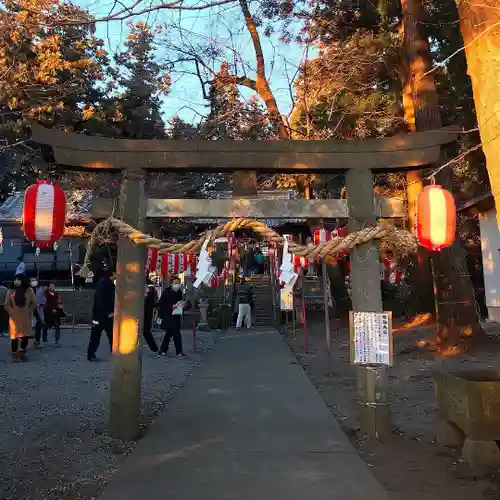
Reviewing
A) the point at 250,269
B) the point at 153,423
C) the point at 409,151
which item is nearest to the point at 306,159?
the point at 409,151

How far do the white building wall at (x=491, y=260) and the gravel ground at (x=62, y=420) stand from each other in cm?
907

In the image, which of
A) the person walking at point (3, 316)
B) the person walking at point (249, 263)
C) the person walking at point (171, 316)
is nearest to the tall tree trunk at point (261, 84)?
the person walking at point (171, 316)

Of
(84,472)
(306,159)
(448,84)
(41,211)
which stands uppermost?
(448,84)

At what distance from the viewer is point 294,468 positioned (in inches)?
171

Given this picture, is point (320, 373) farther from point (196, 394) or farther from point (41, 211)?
point (41, 211)

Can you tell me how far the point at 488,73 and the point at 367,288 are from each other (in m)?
2.42

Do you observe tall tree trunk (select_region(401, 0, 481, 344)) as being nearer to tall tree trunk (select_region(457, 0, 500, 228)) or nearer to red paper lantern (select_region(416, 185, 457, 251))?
red paper lantern (select_region(416, 185, 457, 251))

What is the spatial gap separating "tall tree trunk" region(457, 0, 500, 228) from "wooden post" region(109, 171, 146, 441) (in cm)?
339

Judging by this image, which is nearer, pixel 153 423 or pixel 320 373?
pixel 153 423

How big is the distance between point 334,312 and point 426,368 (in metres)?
10.1

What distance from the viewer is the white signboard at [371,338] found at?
517 cm

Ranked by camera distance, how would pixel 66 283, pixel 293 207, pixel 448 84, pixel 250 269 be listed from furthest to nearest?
pixel 250 269
pixel 66 283
pixel 448 84
pixel 293 207

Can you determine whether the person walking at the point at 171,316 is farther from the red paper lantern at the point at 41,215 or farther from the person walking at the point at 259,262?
the person walking at the point at 259,262

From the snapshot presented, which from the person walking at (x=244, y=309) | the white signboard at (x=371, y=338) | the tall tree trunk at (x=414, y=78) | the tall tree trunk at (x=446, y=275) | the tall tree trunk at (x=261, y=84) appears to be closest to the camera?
the white signboard at (x=371, y=338)
